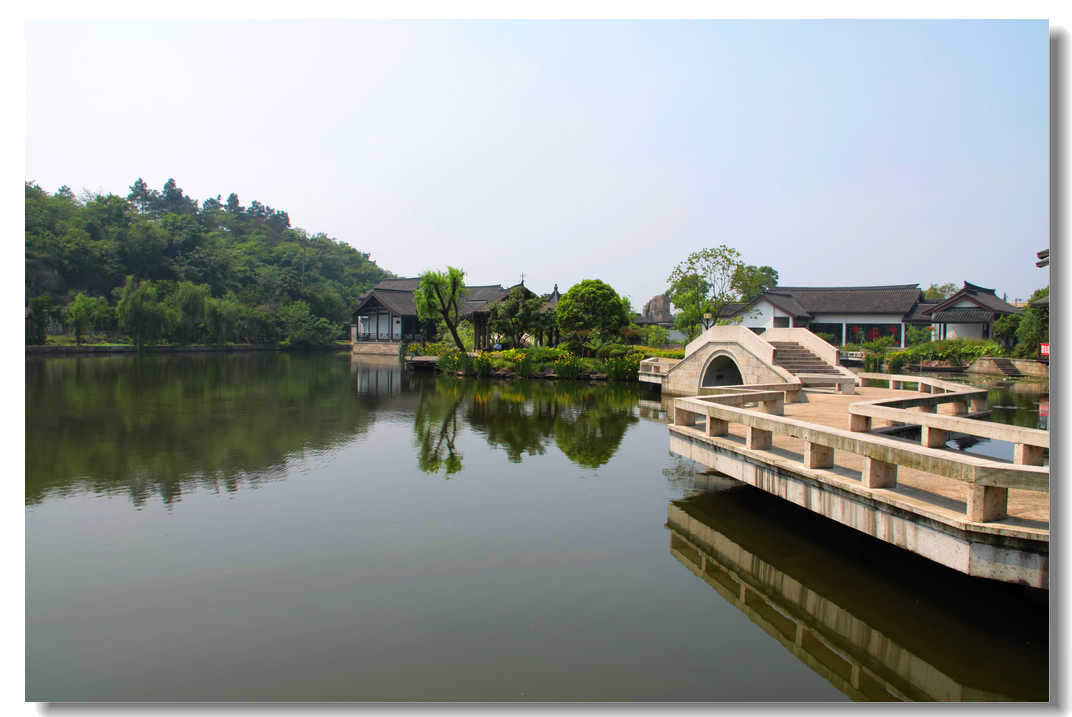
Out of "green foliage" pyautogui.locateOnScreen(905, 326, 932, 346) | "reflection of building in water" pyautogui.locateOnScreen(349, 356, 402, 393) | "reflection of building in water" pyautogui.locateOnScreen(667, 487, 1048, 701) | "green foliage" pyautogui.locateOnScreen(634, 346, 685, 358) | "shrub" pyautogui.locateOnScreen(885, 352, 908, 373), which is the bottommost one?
"reflection of building in water" pyautogui.locateOnScreen(667, 487, 1048, 701)

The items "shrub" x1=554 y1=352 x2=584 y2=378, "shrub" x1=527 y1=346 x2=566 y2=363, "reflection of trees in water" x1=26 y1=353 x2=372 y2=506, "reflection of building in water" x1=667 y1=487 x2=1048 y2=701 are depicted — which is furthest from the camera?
"shrub" x1=527 y1=346 x2=566 y2=363

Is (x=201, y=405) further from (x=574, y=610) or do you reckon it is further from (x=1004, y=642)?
(x=1004, y=642)

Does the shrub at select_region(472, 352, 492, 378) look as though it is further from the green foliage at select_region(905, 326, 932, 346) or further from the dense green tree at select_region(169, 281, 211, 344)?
the green foliage at select_region(905, 326, 932, 346)

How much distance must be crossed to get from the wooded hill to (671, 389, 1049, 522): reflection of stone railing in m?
34.7

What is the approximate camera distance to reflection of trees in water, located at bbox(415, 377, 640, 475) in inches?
552

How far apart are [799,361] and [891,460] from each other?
15026 mm

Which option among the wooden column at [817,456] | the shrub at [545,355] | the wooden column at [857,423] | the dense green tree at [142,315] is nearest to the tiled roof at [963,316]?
the shrub at [545,355]

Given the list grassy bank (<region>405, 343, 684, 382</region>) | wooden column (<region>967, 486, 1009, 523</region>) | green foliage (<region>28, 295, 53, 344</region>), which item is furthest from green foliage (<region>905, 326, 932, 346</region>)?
green foliage (<region>28, 295, 53, 344</region>)

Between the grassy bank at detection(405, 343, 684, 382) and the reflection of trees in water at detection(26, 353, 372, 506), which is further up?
the grassy bank at detection(405, 343, 684, 382)

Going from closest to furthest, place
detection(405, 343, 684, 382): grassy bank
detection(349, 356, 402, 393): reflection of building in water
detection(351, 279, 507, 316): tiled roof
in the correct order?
detection(349, 356, 402, 393): reflection of building in water → detection(405, 343, 684, 382): grassy bank → detection(351, 279, 507, 316): tiled roof

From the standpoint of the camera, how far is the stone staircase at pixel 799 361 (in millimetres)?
19141

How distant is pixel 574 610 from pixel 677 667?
1228 millimetres

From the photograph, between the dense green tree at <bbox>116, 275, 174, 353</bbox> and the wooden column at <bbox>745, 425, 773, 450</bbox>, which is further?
the dense green tree at <bbox>116, 275, 174, 353</bbox>

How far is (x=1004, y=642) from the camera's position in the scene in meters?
5.40
